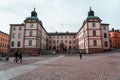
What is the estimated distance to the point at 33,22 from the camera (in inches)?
2062

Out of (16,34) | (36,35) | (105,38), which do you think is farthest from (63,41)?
(16,34)

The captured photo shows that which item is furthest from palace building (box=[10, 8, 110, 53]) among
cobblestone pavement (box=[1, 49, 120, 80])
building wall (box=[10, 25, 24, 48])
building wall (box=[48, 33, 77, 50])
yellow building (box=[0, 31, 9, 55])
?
cobblestone pavement (box=[1, 49, 120, 80])

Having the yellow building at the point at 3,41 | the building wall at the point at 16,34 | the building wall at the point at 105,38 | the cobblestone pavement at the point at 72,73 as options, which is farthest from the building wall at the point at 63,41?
the cobblestone pavement at the point at 72,73

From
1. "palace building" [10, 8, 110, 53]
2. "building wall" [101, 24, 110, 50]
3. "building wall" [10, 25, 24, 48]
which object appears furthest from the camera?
"building wall" [10, 25, 24, 48]

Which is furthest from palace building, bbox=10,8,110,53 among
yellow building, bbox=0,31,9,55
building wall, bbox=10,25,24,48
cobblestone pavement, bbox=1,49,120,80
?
cobblestone pavement, bbox=1,49,120,80

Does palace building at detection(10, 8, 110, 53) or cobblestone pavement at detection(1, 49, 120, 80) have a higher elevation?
palace building at detection(10, 8, 110, 53)

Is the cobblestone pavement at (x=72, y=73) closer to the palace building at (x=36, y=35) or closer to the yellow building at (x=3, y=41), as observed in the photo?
the palace building at (x=36, y=35)

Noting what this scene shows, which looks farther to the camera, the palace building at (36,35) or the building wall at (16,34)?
the building wall at (16,34)

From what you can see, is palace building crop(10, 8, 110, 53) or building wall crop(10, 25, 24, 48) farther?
building wall crop(10, 25, 24, 48)

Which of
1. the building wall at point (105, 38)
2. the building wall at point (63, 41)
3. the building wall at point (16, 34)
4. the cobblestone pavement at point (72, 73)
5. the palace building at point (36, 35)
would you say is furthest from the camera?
the building wall at point (63, 41)

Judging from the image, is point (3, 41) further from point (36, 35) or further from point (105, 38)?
point (105, 38)

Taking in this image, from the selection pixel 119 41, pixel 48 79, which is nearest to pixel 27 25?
pixel 48 79

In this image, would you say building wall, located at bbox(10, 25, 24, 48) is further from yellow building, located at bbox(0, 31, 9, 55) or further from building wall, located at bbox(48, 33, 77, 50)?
building wall, located at bbox(48, 33, 77, 50)

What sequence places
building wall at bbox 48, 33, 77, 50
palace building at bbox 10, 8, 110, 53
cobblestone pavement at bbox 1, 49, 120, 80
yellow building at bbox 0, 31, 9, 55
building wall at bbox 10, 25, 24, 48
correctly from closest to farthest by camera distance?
cobblestone pavement at bbox 1, 49, 120, 80
palace building at bbox 10, 8, 110, 53
building wall at bbox 10, 25, 24, 48
yellow building at bbox 0, 31, 9, 55
building wall at bbox 48, 33, 77, 50
